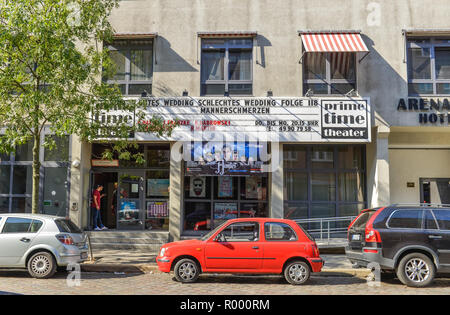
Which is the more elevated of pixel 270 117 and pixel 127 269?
pixel 270 117

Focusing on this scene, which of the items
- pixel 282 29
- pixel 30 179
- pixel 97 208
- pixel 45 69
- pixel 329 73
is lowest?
pixel 97 208

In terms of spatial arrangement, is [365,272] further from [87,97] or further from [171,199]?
[87,97]

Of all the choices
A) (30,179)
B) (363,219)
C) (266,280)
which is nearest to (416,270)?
(363,219)

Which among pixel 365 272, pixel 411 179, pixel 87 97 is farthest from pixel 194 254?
pixel 411 179

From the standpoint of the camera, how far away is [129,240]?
13672mm

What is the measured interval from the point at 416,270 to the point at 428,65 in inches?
322

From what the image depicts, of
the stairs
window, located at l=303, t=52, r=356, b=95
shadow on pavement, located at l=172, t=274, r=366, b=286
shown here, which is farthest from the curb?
window, located at l=303, t=52, r=356, b=95

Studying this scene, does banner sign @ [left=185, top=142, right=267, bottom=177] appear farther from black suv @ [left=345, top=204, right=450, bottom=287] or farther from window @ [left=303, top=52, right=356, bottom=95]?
black suv @ [left=345, top=204, right=450, bottom=287]

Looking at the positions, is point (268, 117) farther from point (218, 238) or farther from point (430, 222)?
point (430, 222)

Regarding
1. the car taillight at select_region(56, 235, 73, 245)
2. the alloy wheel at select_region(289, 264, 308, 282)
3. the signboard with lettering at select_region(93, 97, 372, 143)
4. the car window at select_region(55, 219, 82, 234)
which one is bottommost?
the alloy wheel at select_region(289, 264, 308, 282)

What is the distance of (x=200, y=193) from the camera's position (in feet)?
48.2

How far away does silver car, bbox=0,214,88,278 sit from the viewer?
30.4 feet

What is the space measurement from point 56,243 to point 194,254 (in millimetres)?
3294

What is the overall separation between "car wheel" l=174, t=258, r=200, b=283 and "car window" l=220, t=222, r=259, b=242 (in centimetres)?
95
